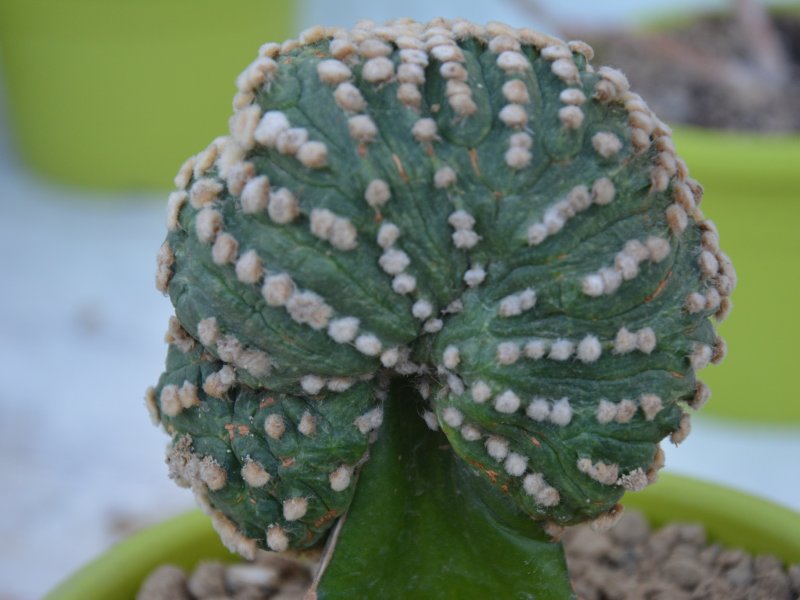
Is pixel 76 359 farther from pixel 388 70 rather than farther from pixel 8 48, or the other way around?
pixel 388 70

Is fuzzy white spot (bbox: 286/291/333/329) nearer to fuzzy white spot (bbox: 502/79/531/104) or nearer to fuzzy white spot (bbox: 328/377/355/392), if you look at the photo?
fuzzy white spot (bbox: 328/377/355/392)

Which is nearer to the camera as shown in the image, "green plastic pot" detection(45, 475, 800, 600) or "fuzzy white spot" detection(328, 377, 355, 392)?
"fuzzy white spot" detection(328, 377, 355, 392)

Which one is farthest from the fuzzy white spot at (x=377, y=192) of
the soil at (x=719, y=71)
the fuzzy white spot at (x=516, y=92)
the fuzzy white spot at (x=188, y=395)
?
the soil at (x=719, y=71)

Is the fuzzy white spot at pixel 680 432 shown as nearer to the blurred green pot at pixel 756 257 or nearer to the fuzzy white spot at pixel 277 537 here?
the fuzzy white spot at pixel 277 537

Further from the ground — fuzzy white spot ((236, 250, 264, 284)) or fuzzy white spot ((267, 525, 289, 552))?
fuzzy white spot ((236, 250, 264, 284))

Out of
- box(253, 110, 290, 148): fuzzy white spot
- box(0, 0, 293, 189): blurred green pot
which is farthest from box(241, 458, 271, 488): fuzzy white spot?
box(0, 0, 293, 189): blurred green pot

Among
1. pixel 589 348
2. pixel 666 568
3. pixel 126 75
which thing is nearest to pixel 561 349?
pixel 589 348

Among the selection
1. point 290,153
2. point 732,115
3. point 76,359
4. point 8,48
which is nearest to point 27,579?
point 76,359
